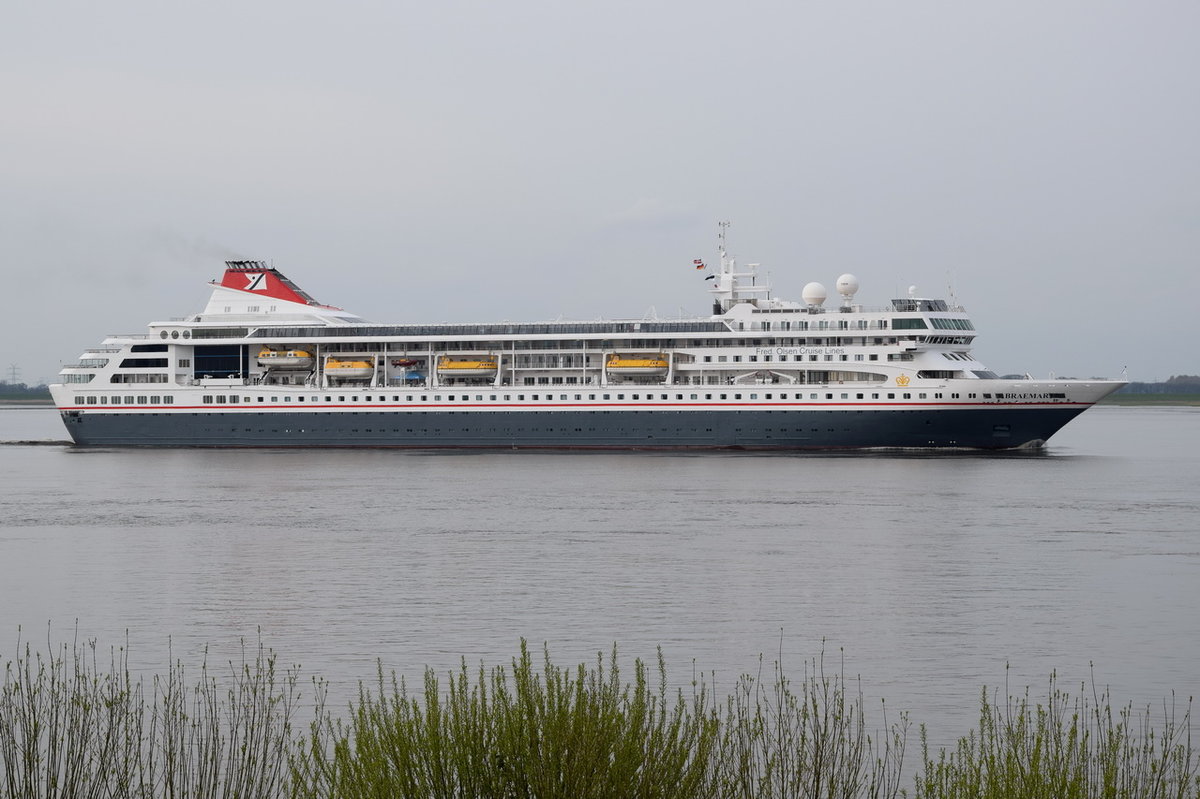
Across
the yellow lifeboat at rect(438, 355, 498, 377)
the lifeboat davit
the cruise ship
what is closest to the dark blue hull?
the cruise ship

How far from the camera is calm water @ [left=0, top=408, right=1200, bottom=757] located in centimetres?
2019

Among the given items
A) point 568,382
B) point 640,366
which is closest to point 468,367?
point 568,382

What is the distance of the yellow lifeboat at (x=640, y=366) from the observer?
222ft

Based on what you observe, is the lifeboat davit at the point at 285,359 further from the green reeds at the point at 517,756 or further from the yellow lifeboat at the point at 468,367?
the green reeds at the point at 517,756

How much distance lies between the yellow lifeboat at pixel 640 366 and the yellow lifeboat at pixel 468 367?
6.57 metres

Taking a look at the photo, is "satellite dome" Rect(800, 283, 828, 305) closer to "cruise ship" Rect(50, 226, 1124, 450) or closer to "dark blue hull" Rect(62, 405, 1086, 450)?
"cruise ship" Rect(50, 226, 1124, 450)

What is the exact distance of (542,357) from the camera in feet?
231

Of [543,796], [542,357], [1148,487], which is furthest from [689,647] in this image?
[542,357]

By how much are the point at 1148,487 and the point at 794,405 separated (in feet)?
56.2

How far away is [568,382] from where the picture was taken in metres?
70.2

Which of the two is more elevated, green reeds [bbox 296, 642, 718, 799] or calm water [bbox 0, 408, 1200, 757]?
green reeds [bbox 296, 642, 718, 799]

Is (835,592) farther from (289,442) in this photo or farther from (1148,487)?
(289,442)

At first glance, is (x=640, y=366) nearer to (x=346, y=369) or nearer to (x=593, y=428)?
(x=593, y=428)

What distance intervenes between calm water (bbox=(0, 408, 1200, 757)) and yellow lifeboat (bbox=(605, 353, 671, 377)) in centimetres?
1276
